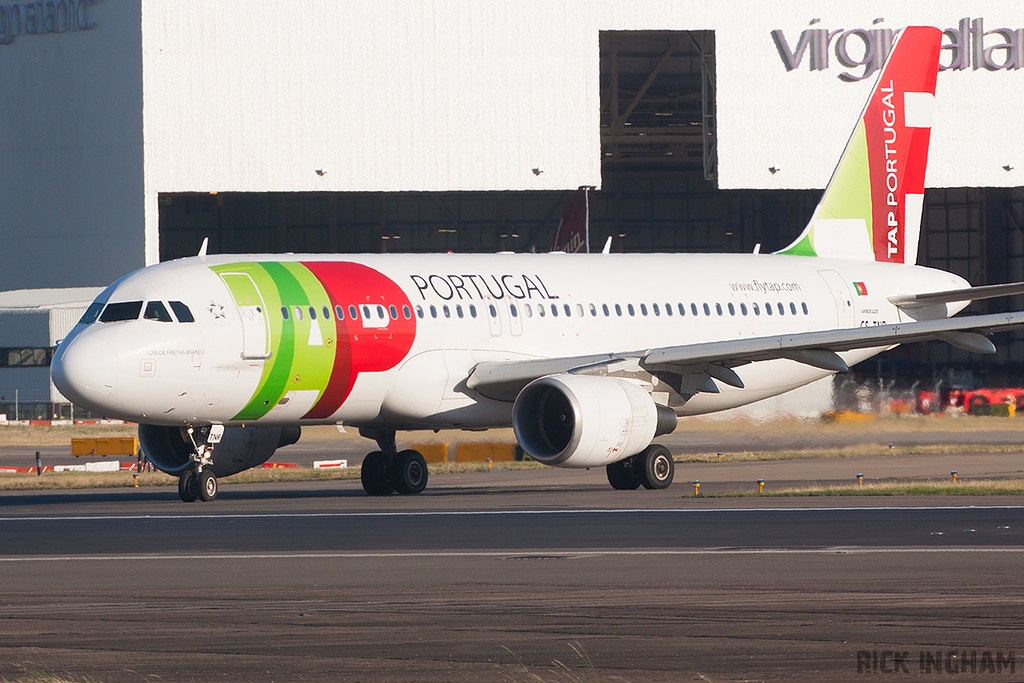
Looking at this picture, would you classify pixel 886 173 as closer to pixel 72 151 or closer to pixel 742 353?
pixel 742 353

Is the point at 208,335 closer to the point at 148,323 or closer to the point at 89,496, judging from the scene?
the point at 148,323

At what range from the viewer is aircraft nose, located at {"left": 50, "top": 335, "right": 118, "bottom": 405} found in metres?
22.3

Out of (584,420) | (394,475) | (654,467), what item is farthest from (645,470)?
(394,475)

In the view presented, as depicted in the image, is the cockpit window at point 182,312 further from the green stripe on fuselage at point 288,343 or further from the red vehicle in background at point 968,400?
the red vehicle in background at point 968,400

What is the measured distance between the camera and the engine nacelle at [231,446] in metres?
25.5

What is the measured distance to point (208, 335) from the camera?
2338 cm

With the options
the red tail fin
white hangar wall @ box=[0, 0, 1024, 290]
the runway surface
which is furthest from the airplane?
white hangar wall @ box=[0, 0, 1024, 290]

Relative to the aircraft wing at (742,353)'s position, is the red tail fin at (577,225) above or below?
above

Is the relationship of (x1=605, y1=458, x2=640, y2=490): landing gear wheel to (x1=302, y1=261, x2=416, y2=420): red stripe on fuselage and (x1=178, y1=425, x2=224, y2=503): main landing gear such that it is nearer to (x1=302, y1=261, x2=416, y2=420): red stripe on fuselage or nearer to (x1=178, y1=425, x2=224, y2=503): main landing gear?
(x1=302, y1=261, x2=416, y2=420): red stripe on fuselage

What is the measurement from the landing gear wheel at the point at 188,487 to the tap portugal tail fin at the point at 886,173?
592 inches

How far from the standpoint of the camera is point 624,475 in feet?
85.7

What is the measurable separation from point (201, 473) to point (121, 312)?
286 centimetres

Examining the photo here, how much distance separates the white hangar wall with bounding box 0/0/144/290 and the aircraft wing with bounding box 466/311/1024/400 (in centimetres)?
3007

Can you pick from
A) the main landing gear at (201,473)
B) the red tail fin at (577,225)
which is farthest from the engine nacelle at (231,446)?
the red tail fin at (577,225)
